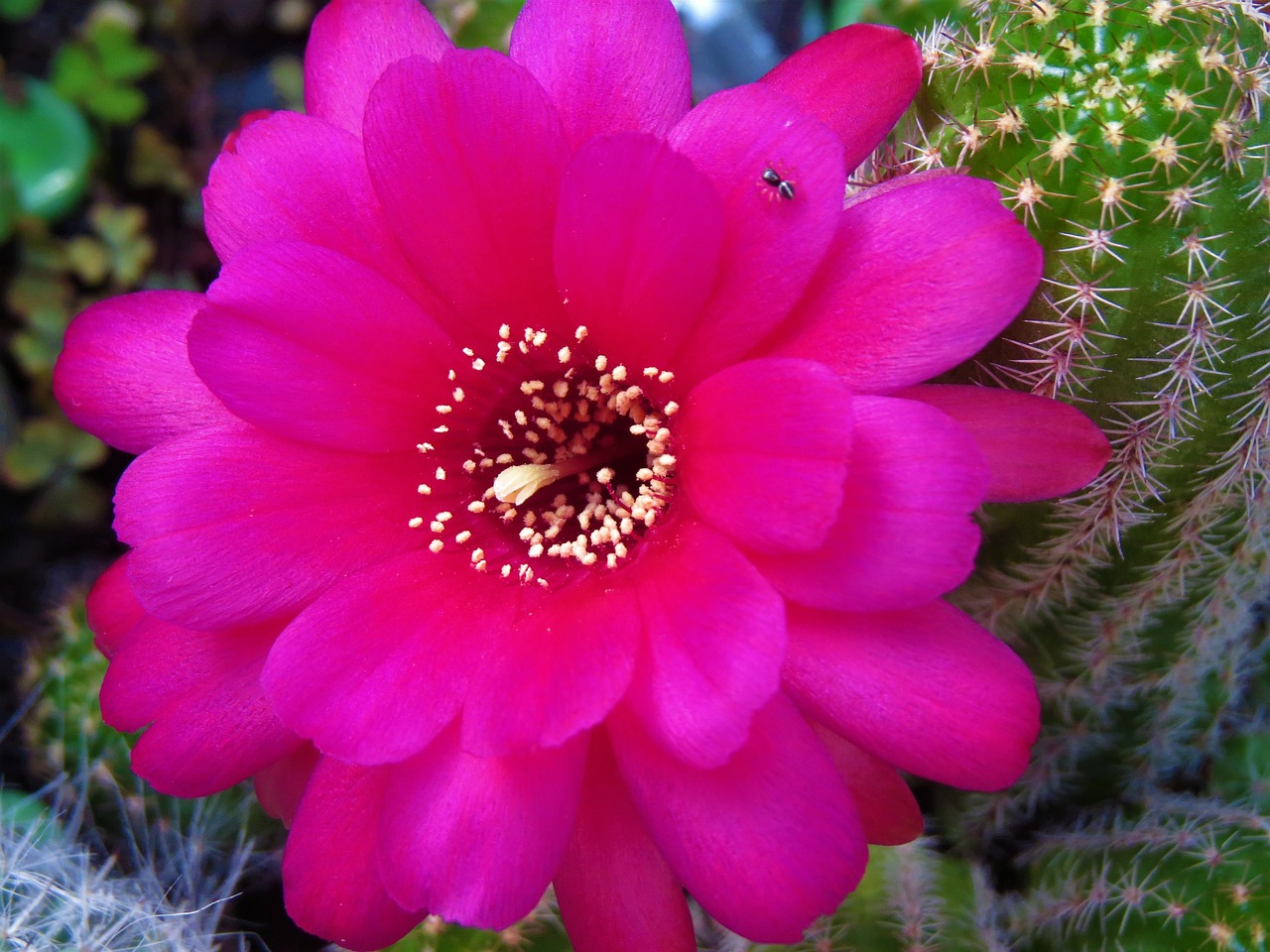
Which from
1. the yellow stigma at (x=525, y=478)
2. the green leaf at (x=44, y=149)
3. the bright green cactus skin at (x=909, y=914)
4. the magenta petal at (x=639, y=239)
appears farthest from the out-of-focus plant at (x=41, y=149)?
the bright green cactus skin at (x=909, y=914)

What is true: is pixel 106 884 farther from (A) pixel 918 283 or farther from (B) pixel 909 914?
(A) pixel 918 283

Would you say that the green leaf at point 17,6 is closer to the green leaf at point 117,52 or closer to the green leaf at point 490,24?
the green leaf at point 117,52

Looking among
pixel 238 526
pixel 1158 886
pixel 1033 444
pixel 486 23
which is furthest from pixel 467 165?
pixel 1158 886

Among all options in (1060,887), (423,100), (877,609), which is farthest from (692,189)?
(1060,887)

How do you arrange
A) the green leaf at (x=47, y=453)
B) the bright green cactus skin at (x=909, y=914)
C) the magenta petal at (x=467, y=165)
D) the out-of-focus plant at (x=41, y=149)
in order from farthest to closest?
the out-of-focus plant at (x=41, y=149) → the green leaf at (x=47, y=453) → the bright green cactus skin at (x=909, y=914) → the magenta petal at (x=467, y=165)

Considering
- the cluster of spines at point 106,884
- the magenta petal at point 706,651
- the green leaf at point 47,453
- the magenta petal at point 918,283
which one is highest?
the magenta petal at point 918,283

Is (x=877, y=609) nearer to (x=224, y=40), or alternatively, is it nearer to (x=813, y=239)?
(x=813, y=239)

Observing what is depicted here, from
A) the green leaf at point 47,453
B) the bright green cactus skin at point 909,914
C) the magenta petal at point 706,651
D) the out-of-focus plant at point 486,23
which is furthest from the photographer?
the green leaf at point 47,453
